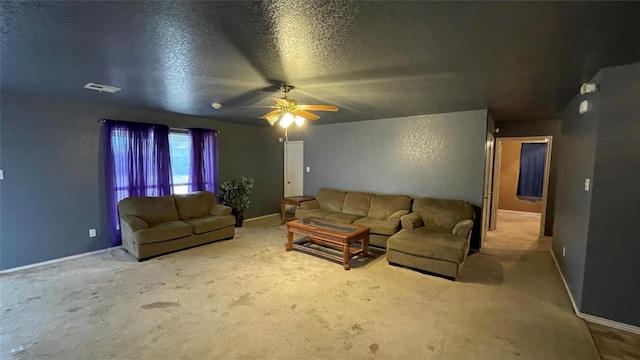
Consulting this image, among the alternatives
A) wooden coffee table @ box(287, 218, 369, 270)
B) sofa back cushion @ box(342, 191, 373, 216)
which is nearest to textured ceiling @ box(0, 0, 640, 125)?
wooden coffee table @ box(287, 218, 369, 270)

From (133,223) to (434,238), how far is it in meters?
4.30

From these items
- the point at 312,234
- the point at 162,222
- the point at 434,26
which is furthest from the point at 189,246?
the point at 434,26

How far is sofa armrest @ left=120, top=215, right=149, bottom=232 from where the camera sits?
4054mm

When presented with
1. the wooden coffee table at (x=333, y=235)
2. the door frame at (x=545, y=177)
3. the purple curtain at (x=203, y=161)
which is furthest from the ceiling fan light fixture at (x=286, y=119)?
the door frame at (x=545, y=177)

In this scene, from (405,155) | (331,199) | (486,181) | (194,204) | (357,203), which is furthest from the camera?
(331,199)

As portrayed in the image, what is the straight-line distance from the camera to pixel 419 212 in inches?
188

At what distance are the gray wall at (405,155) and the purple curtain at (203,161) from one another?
2.18 metres

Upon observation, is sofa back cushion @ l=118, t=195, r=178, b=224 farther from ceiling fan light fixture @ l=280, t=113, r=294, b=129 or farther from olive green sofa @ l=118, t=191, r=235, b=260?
ceiling fan light fixture @ l=280, t=113, r=294, b=129

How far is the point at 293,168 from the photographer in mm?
7340

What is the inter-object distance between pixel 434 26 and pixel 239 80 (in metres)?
1.98

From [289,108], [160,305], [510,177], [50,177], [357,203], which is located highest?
[289,108]

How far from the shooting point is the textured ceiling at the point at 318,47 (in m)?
1.58

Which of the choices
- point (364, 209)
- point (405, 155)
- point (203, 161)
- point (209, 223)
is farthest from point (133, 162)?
point (405, 155)

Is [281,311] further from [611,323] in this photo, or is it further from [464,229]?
[611,323]
